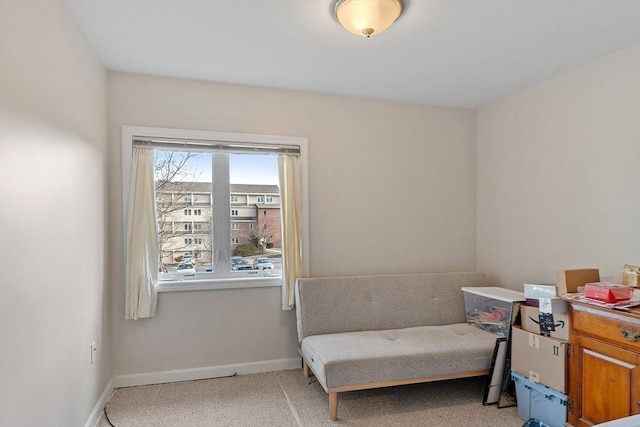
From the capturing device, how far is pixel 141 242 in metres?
2.93

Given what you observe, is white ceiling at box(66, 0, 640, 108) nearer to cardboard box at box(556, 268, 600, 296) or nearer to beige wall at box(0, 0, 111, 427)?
beige wall at box(0, 0, 111, 427)

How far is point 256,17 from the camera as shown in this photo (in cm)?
214

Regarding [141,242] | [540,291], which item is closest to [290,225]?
[141,242]

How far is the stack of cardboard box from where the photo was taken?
7.58ft

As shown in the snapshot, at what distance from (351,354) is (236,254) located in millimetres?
1341

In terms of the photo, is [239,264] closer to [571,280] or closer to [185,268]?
[185,268]

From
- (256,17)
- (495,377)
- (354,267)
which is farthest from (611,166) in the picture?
(256,17)

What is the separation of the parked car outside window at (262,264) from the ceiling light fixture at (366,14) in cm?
203

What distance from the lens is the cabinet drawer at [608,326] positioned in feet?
6.39

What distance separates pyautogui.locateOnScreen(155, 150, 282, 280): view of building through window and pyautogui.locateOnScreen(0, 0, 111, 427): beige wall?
1.87 feet

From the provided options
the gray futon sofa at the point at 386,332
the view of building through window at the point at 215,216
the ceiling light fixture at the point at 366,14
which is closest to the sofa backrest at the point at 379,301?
the gray futon sofa at the point at 386,332

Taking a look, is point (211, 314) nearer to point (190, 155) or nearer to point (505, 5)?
point (190, 155)

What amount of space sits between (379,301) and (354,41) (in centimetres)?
209

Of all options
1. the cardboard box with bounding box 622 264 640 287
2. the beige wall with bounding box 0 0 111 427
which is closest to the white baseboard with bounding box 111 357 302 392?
the beige wall with bounding box 0 0 111 427
